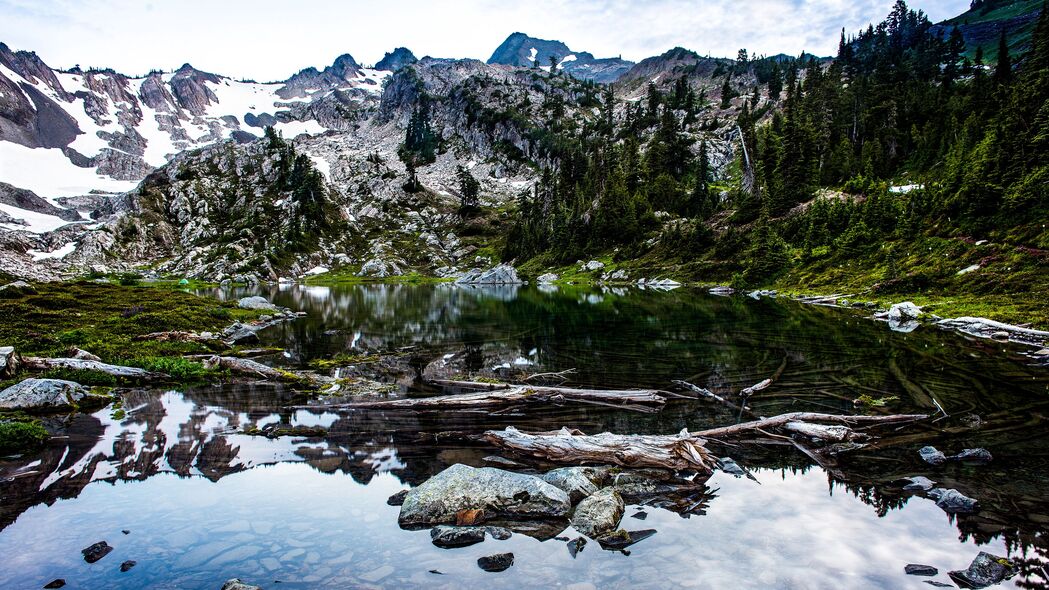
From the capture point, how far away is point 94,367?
2339 cm

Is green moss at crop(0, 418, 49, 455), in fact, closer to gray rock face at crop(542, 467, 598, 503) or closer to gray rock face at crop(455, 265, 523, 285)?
gray rock face at crop(542, 467, 598, 503)

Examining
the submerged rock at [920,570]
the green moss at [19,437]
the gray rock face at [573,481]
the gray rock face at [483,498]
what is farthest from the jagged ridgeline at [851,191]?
the green moss at [19,437]

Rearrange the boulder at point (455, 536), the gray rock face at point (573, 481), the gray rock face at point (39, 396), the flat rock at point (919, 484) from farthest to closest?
the gray rock face at point (39, 396) → the gray rock face at point (573, 481) → the flat rock at point (919, 484) → the boulder at point (455, 536)

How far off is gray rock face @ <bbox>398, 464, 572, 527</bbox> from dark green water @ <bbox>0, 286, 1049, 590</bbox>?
577 mm

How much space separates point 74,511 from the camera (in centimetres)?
1123

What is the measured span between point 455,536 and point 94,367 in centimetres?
2409

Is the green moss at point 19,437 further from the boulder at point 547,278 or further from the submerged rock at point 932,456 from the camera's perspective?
the boulder at point 547,278

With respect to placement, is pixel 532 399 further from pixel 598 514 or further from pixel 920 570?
pixel 920 570

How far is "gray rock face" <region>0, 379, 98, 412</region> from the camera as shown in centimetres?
1811

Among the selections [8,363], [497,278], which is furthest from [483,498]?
[497,278]

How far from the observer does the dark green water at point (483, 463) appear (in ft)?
29.7

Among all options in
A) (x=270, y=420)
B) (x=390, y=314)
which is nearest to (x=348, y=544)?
(x=270, y=420)

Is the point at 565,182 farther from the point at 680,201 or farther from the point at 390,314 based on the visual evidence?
the point at 390,314

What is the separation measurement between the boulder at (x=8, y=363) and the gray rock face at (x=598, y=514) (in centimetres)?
2680
